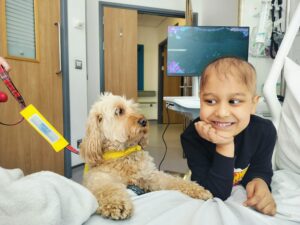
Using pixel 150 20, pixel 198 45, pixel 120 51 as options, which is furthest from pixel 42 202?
pixel 150 20

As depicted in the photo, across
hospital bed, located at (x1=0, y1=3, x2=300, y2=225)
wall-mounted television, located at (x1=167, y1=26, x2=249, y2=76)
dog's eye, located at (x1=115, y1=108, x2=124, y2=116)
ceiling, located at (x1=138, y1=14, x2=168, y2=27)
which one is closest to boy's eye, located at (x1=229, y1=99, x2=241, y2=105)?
hospital bed, located at (x1=0, y1=3, x2=300, y2=225)

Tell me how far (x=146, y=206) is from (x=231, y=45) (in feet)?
6.19

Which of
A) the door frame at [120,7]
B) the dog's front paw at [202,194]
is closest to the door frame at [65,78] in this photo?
the door frame at [120,7]

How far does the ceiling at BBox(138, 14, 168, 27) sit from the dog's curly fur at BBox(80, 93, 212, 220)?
19.3ft

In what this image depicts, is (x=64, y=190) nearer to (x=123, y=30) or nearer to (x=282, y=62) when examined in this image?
(x=282, y=62)

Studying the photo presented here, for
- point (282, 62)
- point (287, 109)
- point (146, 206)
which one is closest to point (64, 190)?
point (146, 206)

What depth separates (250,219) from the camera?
1.85 ft

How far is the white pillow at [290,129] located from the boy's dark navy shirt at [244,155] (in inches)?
2.2

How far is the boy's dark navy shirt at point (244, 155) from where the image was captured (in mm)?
878

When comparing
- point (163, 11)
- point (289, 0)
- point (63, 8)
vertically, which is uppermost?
point (163, 11)

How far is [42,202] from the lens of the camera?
441mm

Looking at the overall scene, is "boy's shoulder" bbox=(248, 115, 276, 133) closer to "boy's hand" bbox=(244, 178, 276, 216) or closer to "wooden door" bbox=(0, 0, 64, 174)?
"boy's hand" bbox=(244, 178, 276, 216)

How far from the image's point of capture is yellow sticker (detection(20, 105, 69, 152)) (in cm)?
111

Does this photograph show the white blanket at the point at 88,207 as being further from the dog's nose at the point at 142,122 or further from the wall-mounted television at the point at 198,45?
the wall-mounted television at the point at 198,45
